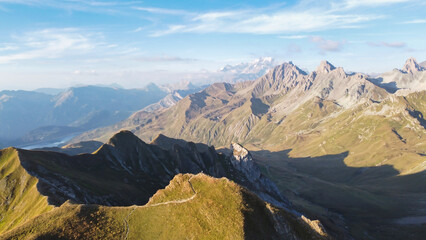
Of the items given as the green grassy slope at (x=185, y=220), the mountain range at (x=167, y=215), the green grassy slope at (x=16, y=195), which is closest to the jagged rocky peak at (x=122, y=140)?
the green grassy slope at (x=16, y=195)

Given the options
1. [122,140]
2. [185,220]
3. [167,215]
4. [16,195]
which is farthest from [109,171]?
[185,220]

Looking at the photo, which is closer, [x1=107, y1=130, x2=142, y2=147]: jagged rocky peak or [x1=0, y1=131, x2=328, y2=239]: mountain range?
[x1=0, y1=131, x2=328, y2=239]: mountain range

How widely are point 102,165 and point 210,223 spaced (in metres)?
119

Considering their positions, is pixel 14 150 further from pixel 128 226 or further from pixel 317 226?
pixel 317 226

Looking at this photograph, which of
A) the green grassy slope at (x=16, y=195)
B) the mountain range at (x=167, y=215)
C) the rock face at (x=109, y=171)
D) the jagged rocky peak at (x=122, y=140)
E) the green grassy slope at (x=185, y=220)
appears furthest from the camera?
the jagged rocky peak at (x=122, y=140)

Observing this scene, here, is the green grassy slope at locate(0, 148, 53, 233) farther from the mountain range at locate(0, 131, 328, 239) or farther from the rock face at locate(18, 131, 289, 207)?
the rock face at locate(18, 131, 289, 207)

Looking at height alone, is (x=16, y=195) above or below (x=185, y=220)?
below

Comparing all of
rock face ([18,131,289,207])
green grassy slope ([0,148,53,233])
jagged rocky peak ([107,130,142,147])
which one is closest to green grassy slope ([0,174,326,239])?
green grassy slope ([0,148,53,233])

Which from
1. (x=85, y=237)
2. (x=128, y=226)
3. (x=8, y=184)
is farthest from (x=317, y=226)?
(x=8, y=184)

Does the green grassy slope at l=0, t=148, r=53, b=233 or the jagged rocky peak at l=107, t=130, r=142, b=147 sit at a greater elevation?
the green grassy slope at l=0, t=148, r=53, b=233

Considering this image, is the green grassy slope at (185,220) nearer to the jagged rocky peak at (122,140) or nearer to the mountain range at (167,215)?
the mountain range at (167,215)

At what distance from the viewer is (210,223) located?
57812mm

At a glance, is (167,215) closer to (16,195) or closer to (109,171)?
(16,195)

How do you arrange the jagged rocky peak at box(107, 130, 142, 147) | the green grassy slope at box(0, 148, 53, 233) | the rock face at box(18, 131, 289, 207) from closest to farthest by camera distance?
1. the green grassy slope at box(0, 148, 53, 233)
2. the rock face at box(18, 131, 289, 207)
3. the jagged rocky peak at box(107, 130, 142, 147)
